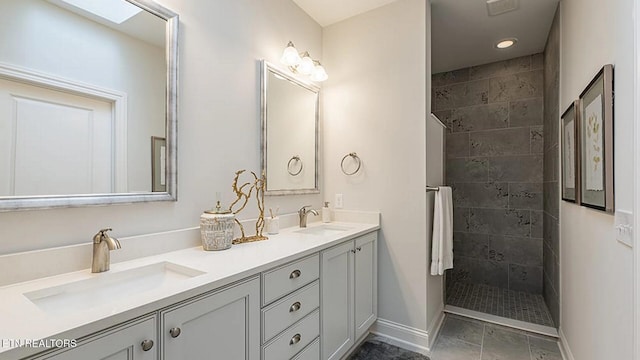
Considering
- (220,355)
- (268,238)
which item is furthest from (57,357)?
(268,238)

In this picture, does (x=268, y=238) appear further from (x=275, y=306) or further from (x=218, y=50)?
(x=218, y=50)

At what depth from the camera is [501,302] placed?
2.92 metres

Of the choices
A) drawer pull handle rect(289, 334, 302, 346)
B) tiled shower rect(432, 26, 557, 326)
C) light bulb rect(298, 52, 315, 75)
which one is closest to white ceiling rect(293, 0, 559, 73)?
tiled shower rect(432, 26, 557, 326)

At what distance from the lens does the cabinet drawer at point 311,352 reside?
148 centimetres

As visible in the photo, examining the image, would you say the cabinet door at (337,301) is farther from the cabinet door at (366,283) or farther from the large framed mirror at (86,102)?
the large framed mirror at (86,102)

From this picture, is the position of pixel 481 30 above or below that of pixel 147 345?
above

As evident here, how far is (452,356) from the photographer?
6.64ft

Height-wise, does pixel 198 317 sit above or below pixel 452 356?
above

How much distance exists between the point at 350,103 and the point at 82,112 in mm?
1838

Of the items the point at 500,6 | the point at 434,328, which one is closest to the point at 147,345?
the point at 434,328

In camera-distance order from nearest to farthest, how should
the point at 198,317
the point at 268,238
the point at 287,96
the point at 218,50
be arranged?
the point at 198,317 → the point at 218,50 → the point at 268,238 → the point at 287,96

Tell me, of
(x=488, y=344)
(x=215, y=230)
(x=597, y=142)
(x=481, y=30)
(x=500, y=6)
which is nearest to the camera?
(x=597, y=142)

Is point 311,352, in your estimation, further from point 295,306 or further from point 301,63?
point 301,63

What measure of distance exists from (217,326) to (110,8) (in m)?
1.42
